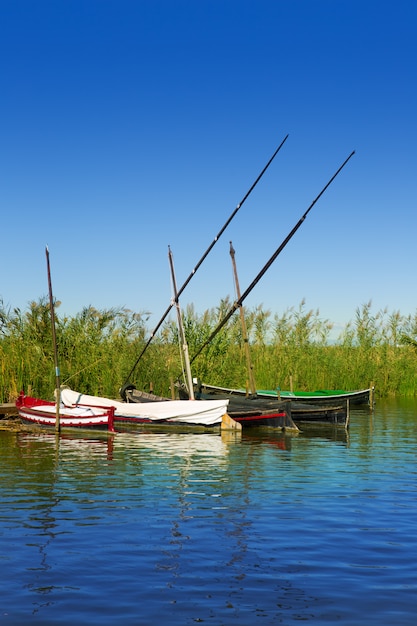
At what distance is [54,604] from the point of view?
9.52 m

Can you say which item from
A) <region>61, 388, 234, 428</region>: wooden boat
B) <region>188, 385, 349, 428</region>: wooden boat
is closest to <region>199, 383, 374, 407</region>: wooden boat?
<region>188, 385, 349, 428</region>: wooden boat

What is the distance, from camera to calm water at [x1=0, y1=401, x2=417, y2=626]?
31.0 feet

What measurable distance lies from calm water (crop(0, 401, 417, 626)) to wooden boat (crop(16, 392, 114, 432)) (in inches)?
233

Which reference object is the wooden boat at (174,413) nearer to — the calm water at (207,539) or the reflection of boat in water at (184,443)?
the reflection of boat in water at (184,443)

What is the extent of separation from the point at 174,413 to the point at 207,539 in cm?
1877

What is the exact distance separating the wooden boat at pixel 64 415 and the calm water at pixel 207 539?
5.93 m

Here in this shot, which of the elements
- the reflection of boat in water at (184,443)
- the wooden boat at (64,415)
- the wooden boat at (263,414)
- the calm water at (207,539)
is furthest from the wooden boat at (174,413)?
the calm water at (207,539)

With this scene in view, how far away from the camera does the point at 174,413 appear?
31500 mm

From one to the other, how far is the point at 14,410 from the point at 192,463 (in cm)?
1306

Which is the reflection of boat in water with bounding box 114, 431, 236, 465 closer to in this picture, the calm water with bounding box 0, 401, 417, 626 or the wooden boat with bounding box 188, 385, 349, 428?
the calm water with bounding box 0, 401, 417, 626

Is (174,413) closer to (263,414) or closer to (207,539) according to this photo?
(263,414)

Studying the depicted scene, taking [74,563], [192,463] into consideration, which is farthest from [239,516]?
[192,463]

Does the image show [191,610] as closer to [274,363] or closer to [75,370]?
[75,370]

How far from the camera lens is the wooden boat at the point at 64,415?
97.9ft
